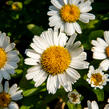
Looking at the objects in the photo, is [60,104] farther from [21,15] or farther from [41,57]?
[21,15]

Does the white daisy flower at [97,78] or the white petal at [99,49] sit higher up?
the white petal at [99,49]

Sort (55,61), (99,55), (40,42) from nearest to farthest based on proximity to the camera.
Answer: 1. (55,61)
2. (40,42)
3. (99,55)

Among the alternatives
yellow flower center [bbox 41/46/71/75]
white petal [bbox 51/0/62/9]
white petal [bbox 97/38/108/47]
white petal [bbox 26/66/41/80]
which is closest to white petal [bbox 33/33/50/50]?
yellow flower center [bbox 41/46/71/75]

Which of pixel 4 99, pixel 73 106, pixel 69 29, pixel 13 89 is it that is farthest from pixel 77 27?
pixel 4 99

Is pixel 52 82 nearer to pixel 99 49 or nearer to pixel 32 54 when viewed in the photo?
pixel 32 54

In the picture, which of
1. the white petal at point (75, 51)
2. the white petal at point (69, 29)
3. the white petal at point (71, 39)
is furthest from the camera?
the white petal at point (69, 29)

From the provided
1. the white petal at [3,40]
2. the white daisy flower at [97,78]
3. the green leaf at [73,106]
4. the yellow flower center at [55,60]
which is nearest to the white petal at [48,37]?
the yellow flower center at [55,60]

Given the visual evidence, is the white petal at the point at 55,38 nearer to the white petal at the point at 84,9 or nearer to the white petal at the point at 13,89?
the white petal at the point at 84,9
